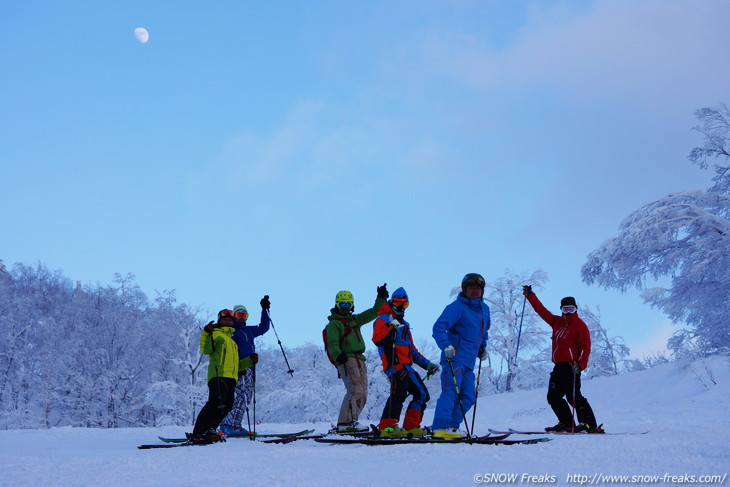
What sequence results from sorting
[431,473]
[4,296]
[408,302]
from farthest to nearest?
[4,296], [408,302], [431,473]

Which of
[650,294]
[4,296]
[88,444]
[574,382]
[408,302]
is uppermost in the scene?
[4,296]

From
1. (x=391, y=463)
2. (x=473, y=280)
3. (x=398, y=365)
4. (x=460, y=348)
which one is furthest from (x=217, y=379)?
(x=391, y=463)

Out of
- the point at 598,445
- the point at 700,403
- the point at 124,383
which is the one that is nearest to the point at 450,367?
the point at 598,445

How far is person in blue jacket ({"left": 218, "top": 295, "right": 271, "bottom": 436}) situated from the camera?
9265 mm

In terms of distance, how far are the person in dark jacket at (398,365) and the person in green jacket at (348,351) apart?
33.5 inches

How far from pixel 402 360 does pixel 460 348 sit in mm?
825

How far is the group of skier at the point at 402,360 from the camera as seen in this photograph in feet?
23.1

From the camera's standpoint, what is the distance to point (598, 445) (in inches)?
233

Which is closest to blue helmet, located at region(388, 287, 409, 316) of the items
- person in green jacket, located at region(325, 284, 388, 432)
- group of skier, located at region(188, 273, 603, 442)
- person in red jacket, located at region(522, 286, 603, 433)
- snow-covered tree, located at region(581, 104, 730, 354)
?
group of skier, located at region(188, 273, 603, 442)

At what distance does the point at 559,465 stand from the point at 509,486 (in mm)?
945

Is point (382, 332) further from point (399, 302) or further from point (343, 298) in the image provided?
point (343, 298)

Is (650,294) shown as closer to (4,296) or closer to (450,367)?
(450,367)

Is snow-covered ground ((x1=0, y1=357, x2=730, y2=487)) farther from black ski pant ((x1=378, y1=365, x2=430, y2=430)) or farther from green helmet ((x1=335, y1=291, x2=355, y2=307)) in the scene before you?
green helmet ((x1=335, y1=291, x2=355, y2=307))

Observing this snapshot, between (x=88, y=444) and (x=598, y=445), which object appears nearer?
(x=598, y=445)
